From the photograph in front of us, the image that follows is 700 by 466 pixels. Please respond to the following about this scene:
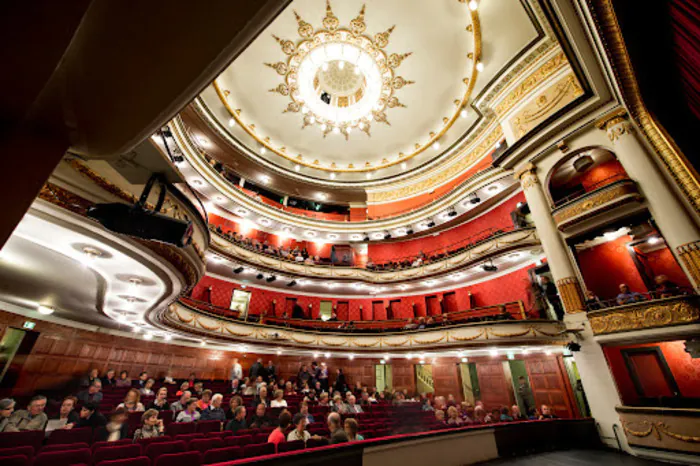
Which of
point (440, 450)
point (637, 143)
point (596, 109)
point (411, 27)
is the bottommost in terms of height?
point (440, 450)

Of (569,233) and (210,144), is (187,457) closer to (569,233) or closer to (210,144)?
(569,233)

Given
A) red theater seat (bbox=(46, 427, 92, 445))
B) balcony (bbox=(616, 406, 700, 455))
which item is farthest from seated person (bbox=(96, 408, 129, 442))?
balcony (bbox=(616, 406, 700, 455))

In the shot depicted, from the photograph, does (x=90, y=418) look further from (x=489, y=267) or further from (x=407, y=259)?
(x=407, y=259)

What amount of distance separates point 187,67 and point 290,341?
11440 mm

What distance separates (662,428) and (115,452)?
8428mm

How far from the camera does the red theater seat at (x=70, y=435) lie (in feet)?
11.9

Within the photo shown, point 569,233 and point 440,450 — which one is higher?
point 569,233

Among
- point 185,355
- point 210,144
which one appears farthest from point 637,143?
point 210,144

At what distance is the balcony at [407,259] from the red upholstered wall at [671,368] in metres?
3.84

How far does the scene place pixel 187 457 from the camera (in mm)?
3006

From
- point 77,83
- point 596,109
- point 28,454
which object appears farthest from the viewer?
point 596,109

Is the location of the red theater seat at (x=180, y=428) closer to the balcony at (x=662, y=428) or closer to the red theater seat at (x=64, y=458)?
the red theater seat at (x=64, y=458)

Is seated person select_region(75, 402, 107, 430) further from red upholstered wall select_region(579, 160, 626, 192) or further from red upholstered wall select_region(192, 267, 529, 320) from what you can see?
red upholstered wall select_region(579, 160, 626, 192)

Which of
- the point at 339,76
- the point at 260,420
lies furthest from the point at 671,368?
the point at 339,76
